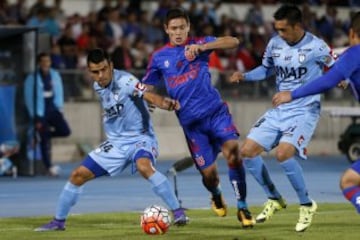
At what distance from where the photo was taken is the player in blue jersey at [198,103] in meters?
14.3

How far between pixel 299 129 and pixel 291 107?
0.35 m

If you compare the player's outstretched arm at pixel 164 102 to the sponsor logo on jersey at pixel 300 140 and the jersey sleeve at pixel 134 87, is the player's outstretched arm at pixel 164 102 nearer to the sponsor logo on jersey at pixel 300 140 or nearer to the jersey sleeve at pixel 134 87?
the jersey sleeve at pixel 134 87

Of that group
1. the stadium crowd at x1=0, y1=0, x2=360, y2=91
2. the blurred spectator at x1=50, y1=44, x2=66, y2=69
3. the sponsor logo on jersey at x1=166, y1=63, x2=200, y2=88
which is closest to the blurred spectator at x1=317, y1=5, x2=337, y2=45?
the stadium crowd at x1=0, y1=0, x2=360, y2=91

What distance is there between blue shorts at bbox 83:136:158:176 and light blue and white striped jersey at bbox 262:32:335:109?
5.39ft

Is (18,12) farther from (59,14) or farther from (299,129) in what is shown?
(299,129)

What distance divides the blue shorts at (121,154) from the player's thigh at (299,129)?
1.52 metres

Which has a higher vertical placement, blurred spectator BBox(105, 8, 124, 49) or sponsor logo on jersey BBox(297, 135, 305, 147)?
sponsor logo on jersey BBox(297, 135, 305, 147)

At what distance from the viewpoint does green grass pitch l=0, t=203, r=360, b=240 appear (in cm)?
1323

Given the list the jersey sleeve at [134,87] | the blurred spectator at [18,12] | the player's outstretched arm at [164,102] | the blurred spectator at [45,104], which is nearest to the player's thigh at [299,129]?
the player's outstretched arm at [164,102]

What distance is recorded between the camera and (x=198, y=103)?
1447 centimetres

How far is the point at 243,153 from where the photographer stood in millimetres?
14406

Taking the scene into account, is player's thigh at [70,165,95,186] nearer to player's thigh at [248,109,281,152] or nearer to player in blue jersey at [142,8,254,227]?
player in blue jersey at [142,8,254,227]

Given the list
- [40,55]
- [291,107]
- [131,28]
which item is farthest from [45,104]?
[291,107]

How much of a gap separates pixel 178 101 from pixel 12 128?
10.5 metres
